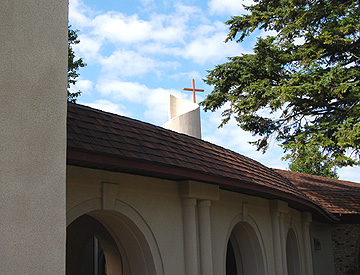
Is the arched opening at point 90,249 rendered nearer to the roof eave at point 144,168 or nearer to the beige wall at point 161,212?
the beige wall at point 161,212

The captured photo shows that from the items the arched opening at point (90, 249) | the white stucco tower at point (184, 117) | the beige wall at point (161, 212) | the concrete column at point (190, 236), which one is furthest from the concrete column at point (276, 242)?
the white stucco tower at point (184, 117)

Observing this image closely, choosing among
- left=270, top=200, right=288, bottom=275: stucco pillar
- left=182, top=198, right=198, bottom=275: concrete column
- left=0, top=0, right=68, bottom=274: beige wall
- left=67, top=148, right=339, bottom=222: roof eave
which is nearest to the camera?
left=0, top=0, right=68, bottom=274: beige wall

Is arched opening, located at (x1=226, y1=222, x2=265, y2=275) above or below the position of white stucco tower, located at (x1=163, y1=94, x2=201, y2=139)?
below

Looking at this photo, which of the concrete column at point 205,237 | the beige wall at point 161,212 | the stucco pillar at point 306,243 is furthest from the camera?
the stucco pillar at point 306,243

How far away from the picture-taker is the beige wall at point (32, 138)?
3.49 metres

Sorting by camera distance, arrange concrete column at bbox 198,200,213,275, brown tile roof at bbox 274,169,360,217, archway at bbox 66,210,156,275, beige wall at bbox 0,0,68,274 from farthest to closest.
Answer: brown tile roof at bbox 274,169,360,217
concrete column at bbox 198,200,213,275
archway at bbox 66,210,156,275
beige wall at bbox 0,0,68,274

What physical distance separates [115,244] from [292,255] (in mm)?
7521

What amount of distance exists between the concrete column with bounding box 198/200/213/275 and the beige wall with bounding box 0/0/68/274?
478 centimetres

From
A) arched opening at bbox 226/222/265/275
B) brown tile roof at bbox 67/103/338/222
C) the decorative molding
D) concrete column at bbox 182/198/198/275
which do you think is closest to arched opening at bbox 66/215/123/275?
concrete column at bbox 182/198/198/275

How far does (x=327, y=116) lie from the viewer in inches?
603

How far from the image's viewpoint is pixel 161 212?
301 inches

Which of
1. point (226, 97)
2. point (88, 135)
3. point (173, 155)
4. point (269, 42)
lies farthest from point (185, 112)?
point (88, 135)

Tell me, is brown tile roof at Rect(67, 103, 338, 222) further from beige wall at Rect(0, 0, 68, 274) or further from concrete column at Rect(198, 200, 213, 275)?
beige wall at Rect(0, 0, 68, 274)

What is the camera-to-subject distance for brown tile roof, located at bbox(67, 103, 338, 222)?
220 inches
